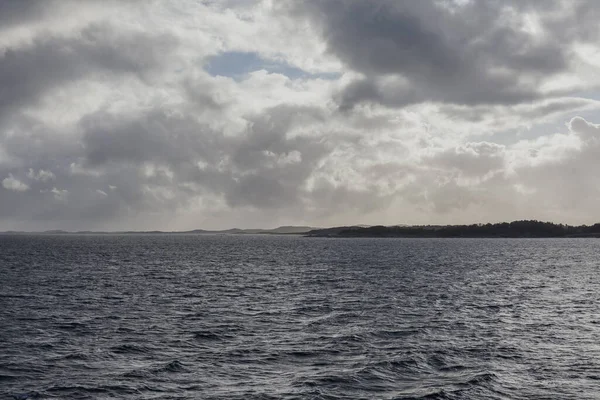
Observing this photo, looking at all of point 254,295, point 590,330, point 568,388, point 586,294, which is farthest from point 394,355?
point 586,294

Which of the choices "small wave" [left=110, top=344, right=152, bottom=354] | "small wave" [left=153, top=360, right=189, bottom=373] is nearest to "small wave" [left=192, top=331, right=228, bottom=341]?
"small wave" [left=110, top=344, right=152, bottom=354]

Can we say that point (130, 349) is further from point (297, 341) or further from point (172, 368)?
point (297, 341)

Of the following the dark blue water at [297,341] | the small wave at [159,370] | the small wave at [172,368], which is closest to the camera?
the dark blue water at [297,341]

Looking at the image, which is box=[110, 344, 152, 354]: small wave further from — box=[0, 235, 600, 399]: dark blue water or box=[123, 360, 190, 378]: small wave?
box=[123, 360, 190, 378]: small wave

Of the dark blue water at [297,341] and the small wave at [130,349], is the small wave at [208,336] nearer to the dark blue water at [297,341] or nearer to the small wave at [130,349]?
the dark blue water at [297,341]

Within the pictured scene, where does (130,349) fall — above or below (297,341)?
above

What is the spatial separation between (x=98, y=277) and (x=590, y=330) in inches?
3161

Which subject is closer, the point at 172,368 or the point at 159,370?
the point at 159,370

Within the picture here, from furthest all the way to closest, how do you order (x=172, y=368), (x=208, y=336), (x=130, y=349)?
(x=208, y=336)
(x=130, y=349)
(x=172, y=368)

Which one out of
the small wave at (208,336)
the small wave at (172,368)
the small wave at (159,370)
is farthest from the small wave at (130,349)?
the small wave at (208,336)

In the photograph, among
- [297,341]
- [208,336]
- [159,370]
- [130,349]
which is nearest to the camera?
[159,370]

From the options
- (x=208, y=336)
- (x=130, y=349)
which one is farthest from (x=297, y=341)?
(x=130, y=349)

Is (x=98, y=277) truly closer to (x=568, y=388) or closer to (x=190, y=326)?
(x=190, y=326)

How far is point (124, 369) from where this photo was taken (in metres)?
35.3
